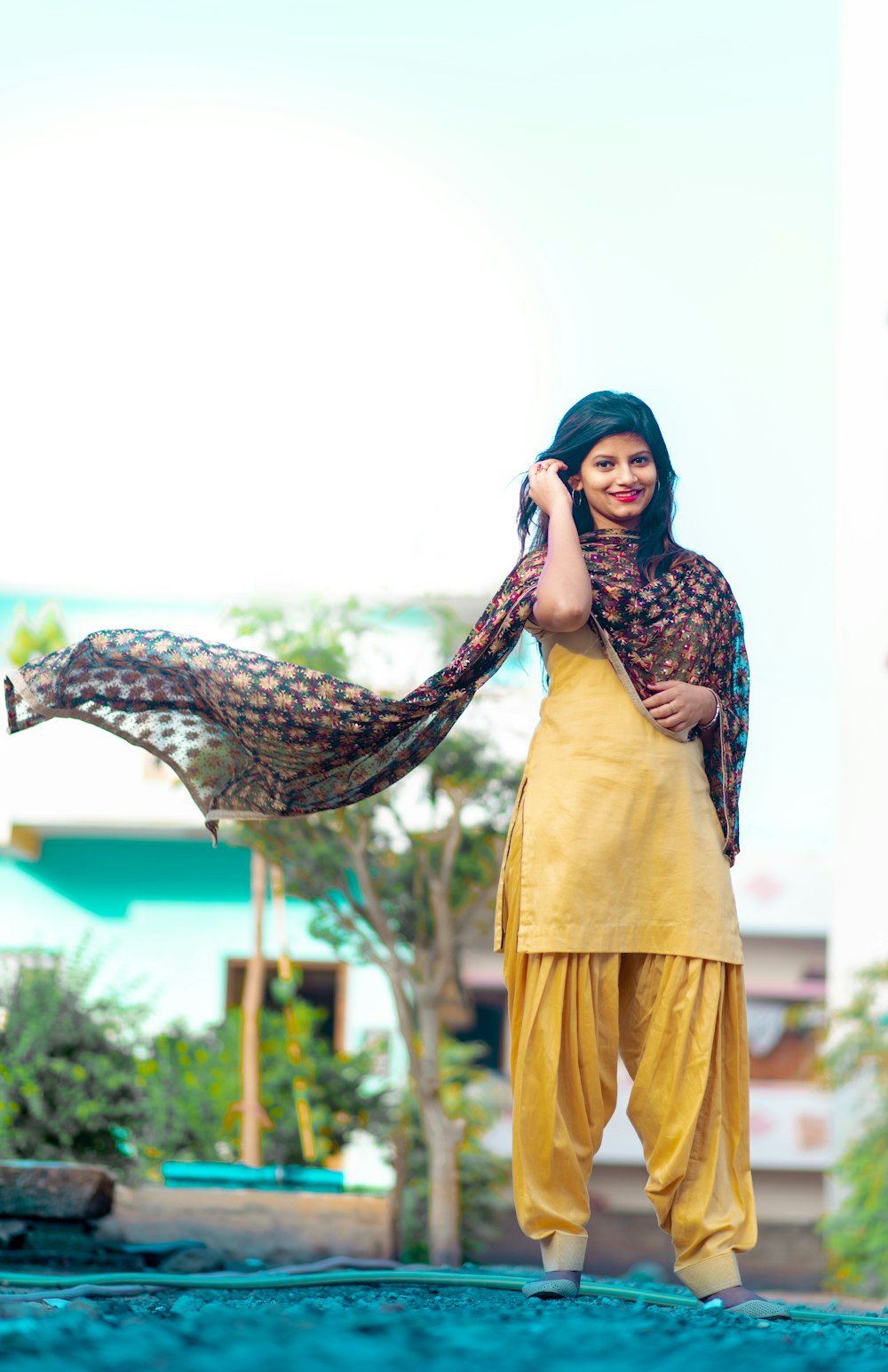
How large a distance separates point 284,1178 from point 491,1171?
2.21 meters

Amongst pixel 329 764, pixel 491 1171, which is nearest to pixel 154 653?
pixel 329 764

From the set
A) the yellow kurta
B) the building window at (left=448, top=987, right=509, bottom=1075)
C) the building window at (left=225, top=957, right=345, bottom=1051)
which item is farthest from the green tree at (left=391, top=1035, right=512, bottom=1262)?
the building window at (left=448, top=987, right=509, bottom=1075)

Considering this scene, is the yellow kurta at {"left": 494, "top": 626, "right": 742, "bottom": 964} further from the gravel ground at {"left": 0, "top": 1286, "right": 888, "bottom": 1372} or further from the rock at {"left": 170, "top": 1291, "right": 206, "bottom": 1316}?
the rock at {"left": 170, "top": 1291, "right": 206, "bottom": 1316}

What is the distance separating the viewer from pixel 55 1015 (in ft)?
23.7

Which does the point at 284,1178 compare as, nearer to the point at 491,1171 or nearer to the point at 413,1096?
the point at 413,1096

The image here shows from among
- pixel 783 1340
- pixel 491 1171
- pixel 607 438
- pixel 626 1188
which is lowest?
pixel 626 1188

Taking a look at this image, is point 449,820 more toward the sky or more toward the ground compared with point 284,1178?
more toward the sky

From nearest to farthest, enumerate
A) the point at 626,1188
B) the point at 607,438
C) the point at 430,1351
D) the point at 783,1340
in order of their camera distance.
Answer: the point at 430,1351 < the point at 783,1340 < the point at 607,438 < the point at 626,1188

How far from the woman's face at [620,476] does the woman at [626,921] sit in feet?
0.04

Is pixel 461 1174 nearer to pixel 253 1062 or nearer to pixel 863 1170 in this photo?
pixel 253 1062

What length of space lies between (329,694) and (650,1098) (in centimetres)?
112

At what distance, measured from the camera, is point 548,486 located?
3.16 meters

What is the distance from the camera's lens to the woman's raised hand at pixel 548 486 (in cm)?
312

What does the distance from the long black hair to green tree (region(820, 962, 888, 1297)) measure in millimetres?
6333
